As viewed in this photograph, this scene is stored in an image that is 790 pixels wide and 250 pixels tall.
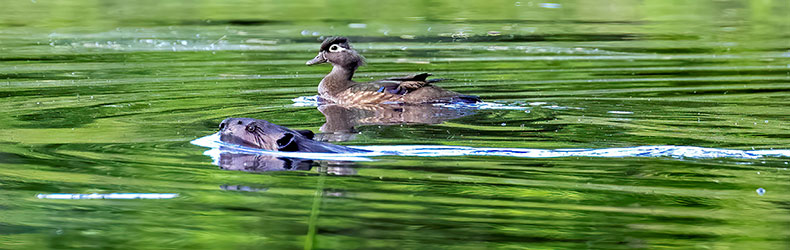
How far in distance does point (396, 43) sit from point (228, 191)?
429 inches

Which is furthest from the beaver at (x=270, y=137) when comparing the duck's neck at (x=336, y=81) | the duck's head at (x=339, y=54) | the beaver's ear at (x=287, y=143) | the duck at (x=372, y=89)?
the duck's head at (x=339, y=54)

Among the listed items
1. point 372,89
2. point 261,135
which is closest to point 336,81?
point 372,89

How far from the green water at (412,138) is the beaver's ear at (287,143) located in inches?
21.8

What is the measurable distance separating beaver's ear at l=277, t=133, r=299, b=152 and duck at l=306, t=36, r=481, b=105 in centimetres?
310

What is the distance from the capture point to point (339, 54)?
12.6 m

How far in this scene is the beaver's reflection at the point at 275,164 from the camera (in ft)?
24.0

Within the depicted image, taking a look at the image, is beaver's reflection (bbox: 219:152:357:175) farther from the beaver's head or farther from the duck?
the duck

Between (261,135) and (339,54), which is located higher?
(261,135)

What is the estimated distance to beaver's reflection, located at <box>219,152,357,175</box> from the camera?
7312mm

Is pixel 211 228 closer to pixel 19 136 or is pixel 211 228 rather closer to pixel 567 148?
pixel 567 148

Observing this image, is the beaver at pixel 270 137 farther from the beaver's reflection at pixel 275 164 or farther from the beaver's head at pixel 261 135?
the beaver's reflection at pixel 275 164

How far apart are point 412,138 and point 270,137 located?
106 centimetres

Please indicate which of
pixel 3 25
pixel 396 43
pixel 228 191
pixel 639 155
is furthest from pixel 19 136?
pixel 3 25

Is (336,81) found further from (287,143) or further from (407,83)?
(287,143)
